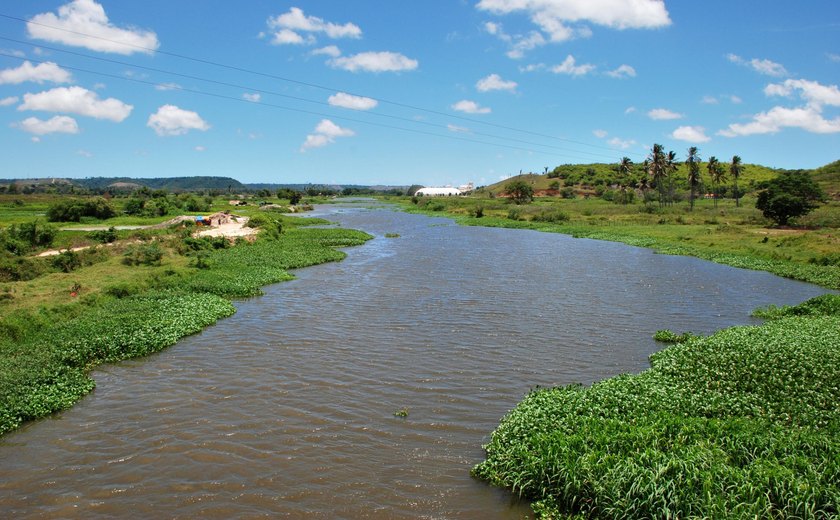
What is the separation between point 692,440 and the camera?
9.19 metres

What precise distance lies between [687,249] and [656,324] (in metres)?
24.5

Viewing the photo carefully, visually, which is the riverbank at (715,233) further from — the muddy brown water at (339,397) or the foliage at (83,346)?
the foliage at (83,346)

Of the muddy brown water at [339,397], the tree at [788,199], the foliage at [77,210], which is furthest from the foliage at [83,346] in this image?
the tree at [788,199]

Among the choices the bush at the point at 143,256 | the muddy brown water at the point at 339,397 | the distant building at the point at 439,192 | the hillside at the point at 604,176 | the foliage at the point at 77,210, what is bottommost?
the muddy brown water at the point at 339,397

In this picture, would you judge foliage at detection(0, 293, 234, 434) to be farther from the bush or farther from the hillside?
the hillside

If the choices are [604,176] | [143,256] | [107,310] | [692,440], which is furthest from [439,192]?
[692,440]

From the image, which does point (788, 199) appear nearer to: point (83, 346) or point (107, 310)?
point (107, 310)

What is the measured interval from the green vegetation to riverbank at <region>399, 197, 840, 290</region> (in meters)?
19.6

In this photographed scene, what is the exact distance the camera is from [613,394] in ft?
38.4

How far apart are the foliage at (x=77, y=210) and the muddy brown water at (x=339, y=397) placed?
132 feet

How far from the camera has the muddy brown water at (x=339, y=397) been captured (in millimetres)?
9094

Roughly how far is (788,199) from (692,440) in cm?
5213

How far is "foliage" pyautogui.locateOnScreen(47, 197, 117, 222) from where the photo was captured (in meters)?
54.1

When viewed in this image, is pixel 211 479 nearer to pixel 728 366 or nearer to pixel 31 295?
pixel 728 366
